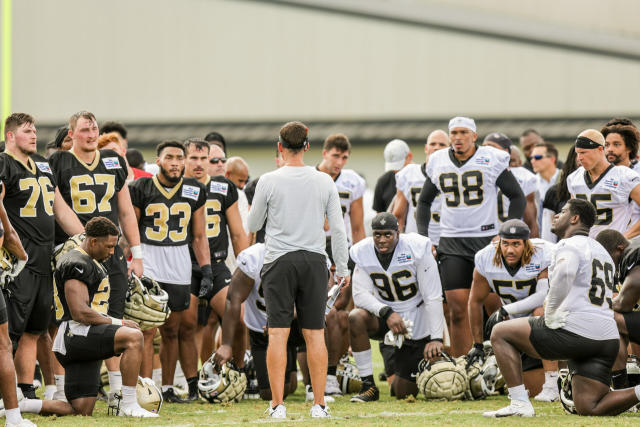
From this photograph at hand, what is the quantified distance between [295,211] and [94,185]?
72.2 inches

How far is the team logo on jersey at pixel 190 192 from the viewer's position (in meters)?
8.81

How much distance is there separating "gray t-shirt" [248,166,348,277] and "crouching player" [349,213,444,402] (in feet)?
4.61

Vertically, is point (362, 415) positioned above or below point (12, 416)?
below

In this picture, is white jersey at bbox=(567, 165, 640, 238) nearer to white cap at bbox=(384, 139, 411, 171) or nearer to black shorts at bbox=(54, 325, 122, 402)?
white cap at bbox=(384, 139, 411, 171)

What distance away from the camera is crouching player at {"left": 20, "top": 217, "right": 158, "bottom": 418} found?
723cm

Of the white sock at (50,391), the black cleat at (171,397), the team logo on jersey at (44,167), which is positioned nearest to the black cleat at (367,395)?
the black cleat at (171,397)

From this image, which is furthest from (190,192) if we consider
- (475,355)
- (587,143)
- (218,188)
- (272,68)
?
(272,68)

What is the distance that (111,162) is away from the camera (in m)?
8.23

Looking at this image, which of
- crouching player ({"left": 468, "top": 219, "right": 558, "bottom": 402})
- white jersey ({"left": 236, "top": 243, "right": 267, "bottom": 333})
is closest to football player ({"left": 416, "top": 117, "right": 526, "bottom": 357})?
crouching player ({"left": 468, "top": 219, "right": 558, "bottom": 402})

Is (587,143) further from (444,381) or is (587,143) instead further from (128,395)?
(128,395)

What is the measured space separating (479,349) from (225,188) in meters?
2.59

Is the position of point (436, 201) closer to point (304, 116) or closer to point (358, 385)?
point (358, 385)

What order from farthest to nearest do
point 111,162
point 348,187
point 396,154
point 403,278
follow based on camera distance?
point 396,154, point 348,187, point 403,278, point 111,162

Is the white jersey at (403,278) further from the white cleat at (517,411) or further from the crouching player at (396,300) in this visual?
the white cleat at (517,411)
